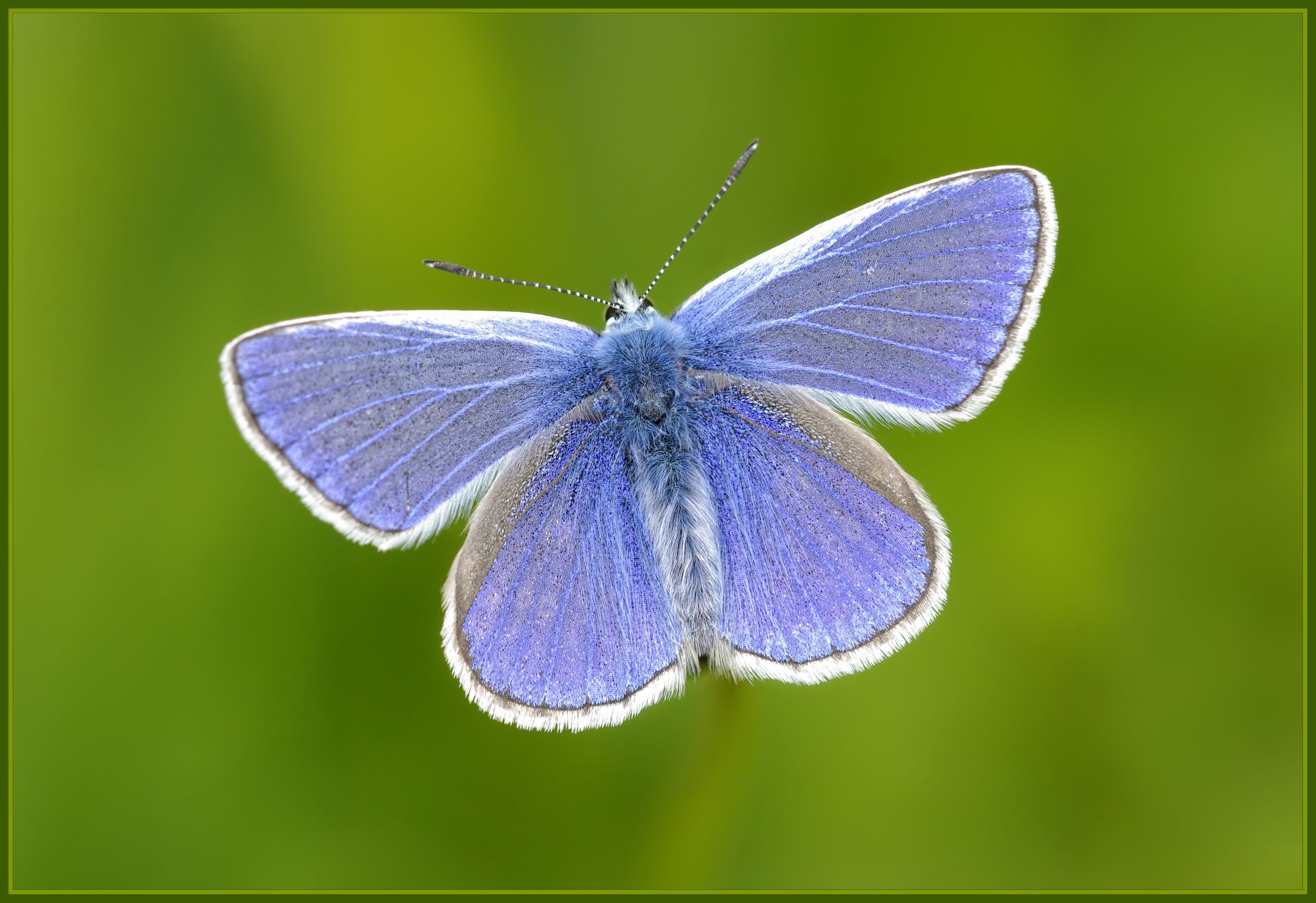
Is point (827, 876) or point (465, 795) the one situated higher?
point (465, 795)

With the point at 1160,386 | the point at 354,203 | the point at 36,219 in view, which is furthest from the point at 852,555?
the point at 36,219

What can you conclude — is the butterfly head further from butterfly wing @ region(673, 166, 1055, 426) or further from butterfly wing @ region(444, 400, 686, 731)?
butterfly wing @ region(444, 400, 686, 731)

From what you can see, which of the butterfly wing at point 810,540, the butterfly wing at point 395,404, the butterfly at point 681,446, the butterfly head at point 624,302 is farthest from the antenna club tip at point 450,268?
the butterfly wing at point 810,540

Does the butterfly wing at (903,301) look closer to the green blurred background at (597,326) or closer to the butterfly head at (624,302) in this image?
the butterfly head at (624,302)

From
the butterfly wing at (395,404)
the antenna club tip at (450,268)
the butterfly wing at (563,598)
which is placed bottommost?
the butterfly wing at (563,598)

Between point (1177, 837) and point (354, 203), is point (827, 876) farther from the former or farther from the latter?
point (354, 203)
